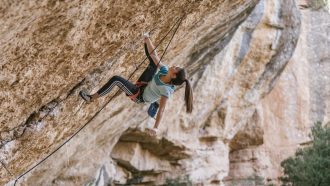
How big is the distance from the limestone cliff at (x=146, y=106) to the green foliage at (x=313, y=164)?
2.63m

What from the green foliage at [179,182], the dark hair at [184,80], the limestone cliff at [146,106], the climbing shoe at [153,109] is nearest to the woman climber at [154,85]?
the dark hair at [184,80]

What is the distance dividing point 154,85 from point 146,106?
583 cm

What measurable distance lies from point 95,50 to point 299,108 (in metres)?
18.5

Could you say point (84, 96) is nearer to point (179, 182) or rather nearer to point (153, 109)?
point (153, 109)

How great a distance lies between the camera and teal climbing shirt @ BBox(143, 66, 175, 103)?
5.60 meters

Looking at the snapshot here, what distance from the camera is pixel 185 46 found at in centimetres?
907

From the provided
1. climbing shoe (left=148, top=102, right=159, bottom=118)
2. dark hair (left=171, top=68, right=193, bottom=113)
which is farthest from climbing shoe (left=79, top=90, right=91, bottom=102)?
dark hair (left=171, top=68, right=193, bottom=113)

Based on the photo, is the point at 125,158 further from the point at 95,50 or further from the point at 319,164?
the point at 95,50

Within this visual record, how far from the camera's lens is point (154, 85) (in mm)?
5707

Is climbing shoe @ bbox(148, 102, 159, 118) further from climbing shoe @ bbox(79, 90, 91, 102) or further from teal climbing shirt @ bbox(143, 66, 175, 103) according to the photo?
climbing shoe @ bbox(79, 90, 91, 102)

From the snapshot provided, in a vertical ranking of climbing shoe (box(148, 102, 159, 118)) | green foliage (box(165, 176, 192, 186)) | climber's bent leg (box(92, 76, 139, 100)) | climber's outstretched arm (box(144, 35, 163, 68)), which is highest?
climber's outstretched arm (box(144, 35, 163, 68))

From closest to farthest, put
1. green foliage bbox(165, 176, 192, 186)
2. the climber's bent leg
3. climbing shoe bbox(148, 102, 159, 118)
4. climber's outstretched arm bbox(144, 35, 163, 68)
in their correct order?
climber's outstretched arm bbox(144, 35, 163, 68) → the climber's bent leg → climbing shoe bbox(148, 102, 159, 118) → green foliage bbox(165, 176, 192, 186)

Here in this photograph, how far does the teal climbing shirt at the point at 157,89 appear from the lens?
18.4ft

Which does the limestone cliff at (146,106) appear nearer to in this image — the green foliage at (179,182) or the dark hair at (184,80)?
the green foliage at (179,182)
